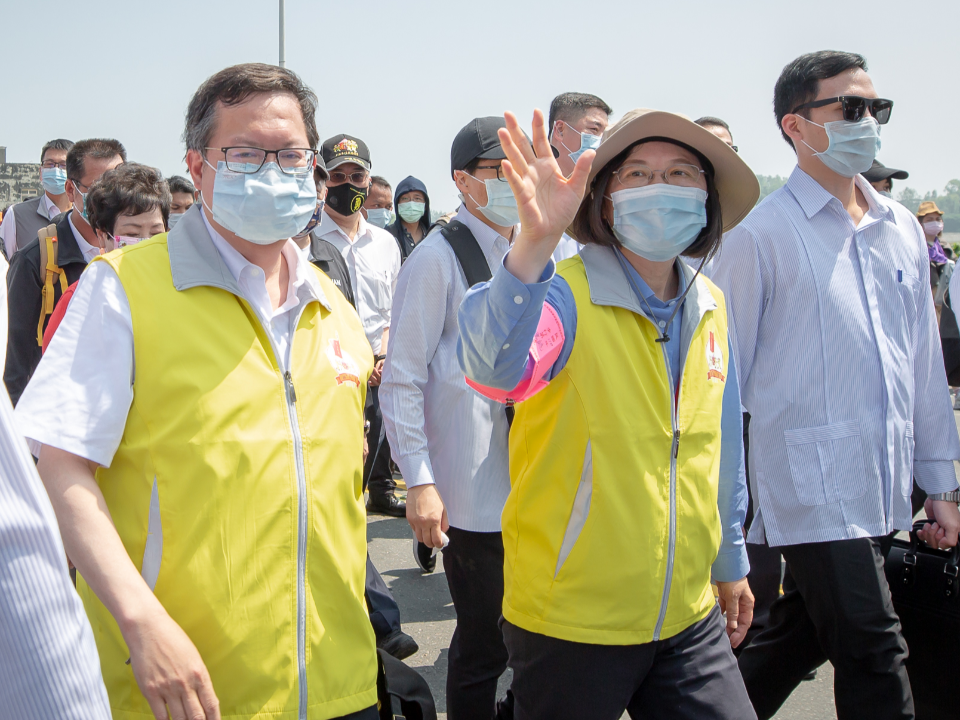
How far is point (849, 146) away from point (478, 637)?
86.4 inches

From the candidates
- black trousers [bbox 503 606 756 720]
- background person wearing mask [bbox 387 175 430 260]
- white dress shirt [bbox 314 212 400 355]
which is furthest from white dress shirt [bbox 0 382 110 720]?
background person wearing mask [bbox 387 175 430 260]

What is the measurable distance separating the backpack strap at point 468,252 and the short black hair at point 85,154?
7.89ft

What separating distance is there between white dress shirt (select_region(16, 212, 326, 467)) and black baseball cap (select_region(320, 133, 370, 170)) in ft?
11.0

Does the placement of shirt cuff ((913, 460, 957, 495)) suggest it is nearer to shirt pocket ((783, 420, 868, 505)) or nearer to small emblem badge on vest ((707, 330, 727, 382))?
shirt pocket ((783, 420, 868, 505))

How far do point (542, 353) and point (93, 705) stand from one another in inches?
47.8

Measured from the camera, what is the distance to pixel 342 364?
6.79 ft

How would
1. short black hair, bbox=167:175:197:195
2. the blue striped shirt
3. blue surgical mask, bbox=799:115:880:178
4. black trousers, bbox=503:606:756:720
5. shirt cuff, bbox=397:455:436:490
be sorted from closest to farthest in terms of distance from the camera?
black trousers, bbox=503:606:756:720
shirt cuff, bbox=397:455:436:490
the blue striped shirt
blue surgical mask, bbox=799:115:880:178
short black hair, bbox=167:175:197:195

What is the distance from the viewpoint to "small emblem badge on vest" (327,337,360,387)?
2.04 meters

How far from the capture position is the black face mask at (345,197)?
5.23 meters

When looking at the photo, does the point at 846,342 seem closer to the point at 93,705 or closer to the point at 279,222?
the point at 279,222

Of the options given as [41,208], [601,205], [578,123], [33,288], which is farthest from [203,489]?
[41,208]

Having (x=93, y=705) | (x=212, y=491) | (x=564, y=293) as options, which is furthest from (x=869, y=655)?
(x=93, y=705)

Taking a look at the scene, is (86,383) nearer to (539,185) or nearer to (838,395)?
(539,185)

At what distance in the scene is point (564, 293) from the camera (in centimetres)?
219
